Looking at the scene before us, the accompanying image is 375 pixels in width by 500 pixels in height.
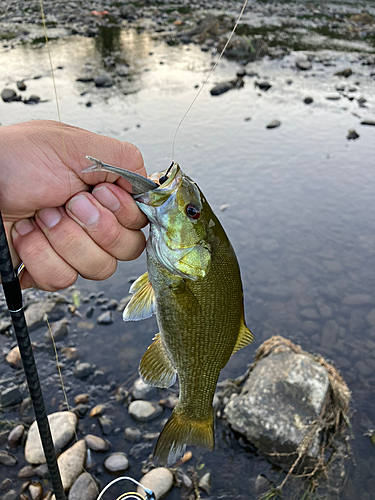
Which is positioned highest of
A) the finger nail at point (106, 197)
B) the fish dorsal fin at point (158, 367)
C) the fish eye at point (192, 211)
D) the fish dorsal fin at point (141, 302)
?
the finger nail at point (106, 197)

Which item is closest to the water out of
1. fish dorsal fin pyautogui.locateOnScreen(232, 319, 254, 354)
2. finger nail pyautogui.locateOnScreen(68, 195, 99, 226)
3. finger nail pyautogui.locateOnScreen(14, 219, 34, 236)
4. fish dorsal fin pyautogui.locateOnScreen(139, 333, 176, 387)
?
fish dorsal fin pyautogui.locateOnScreen(139, 333, 176, 387)

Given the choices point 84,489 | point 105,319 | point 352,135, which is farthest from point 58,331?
point 352,135

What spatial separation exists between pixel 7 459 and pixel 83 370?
1074 millimetres

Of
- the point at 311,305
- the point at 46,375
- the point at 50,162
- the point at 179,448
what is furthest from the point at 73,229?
the point at 311,305

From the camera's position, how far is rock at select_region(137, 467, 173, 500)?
349 cm

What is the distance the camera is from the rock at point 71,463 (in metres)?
3.49

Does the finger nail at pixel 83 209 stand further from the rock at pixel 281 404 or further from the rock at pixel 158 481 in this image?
the rock at pixel 281 404

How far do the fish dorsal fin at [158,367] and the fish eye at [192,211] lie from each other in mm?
823

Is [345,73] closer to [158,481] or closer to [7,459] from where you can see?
[158,481]

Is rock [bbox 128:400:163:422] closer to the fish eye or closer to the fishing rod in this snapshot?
the fishing rod

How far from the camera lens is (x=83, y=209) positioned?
6.88 feet

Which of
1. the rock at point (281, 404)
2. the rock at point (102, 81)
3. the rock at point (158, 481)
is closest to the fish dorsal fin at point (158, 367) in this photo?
the rock at point (158, 481)

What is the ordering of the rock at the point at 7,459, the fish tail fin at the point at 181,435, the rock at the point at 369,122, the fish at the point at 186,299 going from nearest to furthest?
the fish at the point at 186,299
the fish tail fin at the point at 181,435
the rock at the point at 7,459
the rock at the point at 369,122

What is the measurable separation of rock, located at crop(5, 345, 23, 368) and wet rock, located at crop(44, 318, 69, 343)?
14.7 inches
